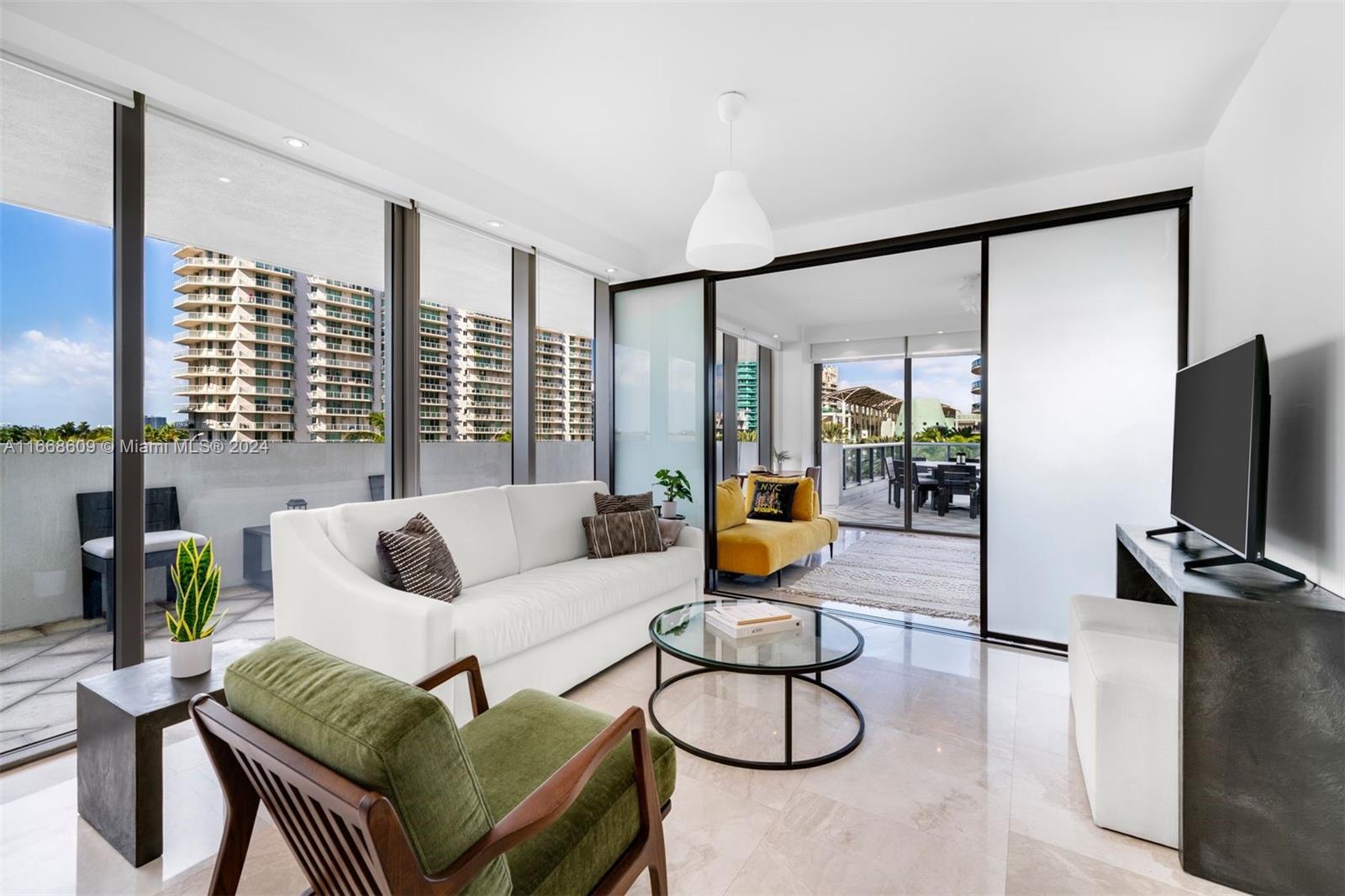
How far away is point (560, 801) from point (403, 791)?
0.32m

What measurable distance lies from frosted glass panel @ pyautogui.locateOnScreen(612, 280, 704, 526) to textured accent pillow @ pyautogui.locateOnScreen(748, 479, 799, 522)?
1028mm

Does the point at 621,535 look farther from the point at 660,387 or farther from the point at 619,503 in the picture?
the point at 660,387

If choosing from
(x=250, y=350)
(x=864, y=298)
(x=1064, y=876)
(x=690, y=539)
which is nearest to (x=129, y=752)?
(x=250, y=350)

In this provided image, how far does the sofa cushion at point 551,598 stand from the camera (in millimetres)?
2377

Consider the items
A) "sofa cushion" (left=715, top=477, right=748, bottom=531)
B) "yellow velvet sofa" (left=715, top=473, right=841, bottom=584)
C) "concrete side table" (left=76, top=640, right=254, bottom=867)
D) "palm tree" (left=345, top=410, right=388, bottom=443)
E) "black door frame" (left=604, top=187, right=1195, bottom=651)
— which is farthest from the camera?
"sofa cushion" (left=715, top=477, right=748, bottom=531)

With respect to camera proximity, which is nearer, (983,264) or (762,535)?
(983,264)

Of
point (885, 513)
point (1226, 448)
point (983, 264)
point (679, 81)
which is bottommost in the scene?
point (885, 513)

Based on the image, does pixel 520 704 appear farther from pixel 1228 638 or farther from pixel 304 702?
pixel 1228 638

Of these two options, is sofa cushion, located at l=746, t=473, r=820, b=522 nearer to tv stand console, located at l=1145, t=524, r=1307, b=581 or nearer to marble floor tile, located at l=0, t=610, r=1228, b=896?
marble floor tile, located at l=0, t=610, r=1228, b=896

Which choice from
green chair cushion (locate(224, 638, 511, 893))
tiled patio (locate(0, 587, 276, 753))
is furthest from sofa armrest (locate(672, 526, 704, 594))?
green chair cushion (locate(224, 638, 511, 893))

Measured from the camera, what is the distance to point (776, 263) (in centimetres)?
432

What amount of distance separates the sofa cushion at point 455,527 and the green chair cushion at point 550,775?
1.30 meters

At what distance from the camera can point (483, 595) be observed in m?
2.71

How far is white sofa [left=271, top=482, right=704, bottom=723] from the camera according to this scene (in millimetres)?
2293
